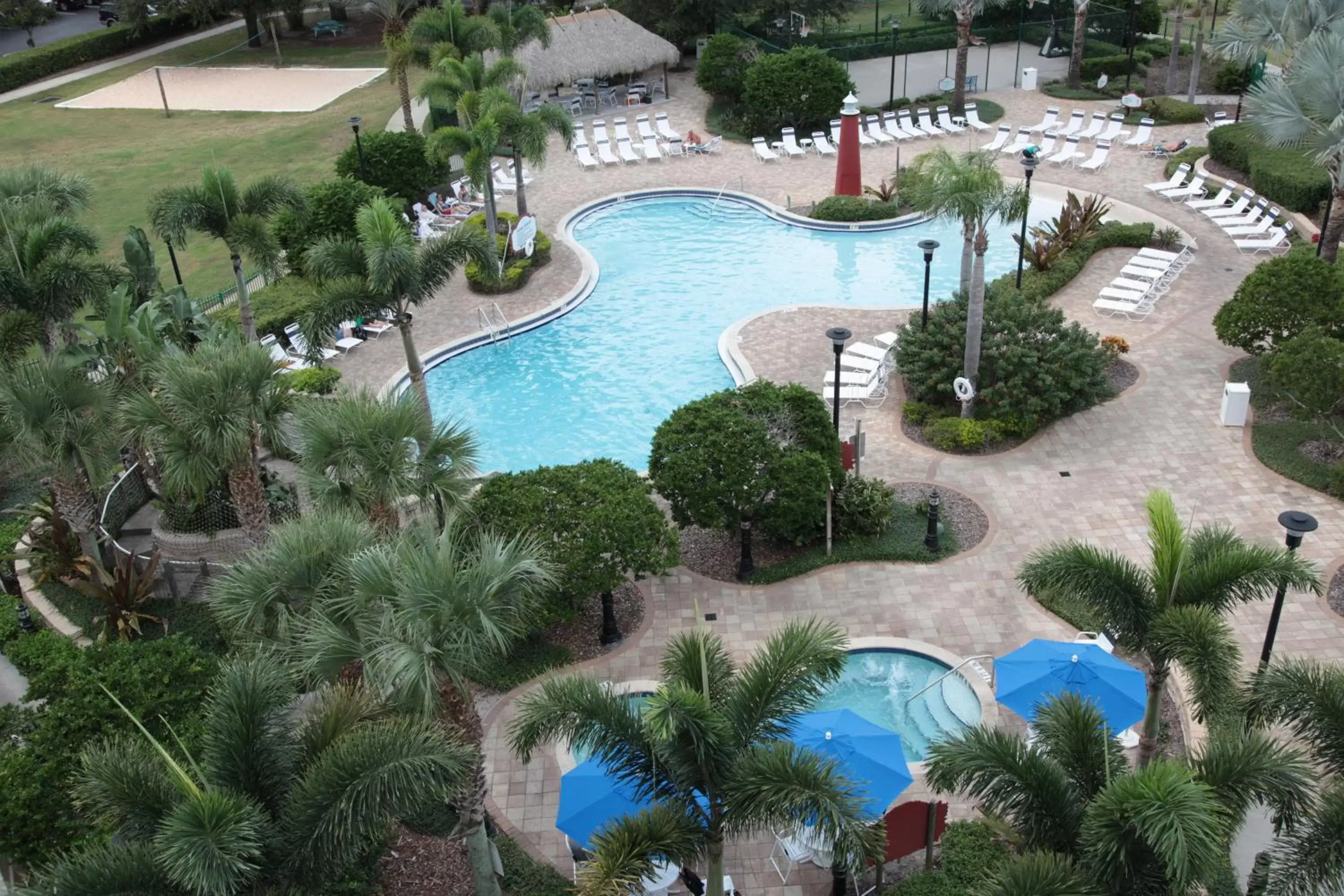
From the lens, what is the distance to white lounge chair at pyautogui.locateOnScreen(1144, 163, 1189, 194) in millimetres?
30609

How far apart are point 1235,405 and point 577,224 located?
1732 cm

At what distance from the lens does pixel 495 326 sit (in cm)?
2619

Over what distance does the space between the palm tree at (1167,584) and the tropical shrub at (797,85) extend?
87.0 feet

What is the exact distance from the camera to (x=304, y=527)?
40.8 ft

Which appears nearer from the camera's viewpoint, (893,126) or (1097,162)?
(1097,162)

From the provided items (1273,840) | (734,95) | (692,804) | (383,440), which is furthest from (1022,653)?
(734,95)

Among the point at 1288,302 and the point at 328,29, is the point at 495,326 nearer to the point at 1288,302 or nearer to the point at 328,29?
the point at 1288,302

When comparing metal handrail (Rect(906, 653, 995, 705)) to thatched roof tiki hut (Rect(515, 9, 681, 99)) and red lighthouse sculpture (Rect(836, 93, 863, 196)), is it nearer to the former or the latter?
red lighthouse sculpture (Rect(836, 93, 863, 196))

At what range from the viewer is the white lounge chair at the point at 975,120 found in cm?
3656

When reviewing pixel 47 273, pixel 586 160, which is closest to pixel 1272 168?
pixel 586 160

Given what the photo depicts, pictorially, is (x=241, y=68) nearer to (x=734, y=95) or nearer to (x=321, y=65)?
(x=321, y=65)

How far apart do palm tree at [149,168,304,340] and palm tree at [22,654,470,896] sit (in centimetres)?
1248

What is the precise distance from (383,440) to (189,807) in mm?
5429

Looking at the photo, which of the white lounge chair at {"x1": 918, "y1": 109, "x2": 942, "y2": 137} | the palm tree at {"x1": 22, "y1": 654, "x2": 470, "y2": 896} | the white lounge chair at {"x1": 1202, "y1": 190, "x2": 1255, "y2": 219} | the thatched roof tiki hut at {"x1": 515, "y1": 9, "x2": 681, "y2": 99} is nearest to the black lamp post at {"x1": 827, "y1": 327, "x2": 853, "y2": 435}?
the palm tree at {"x1": 22, "y1": 654, "x2": 470, "y2": 896}
